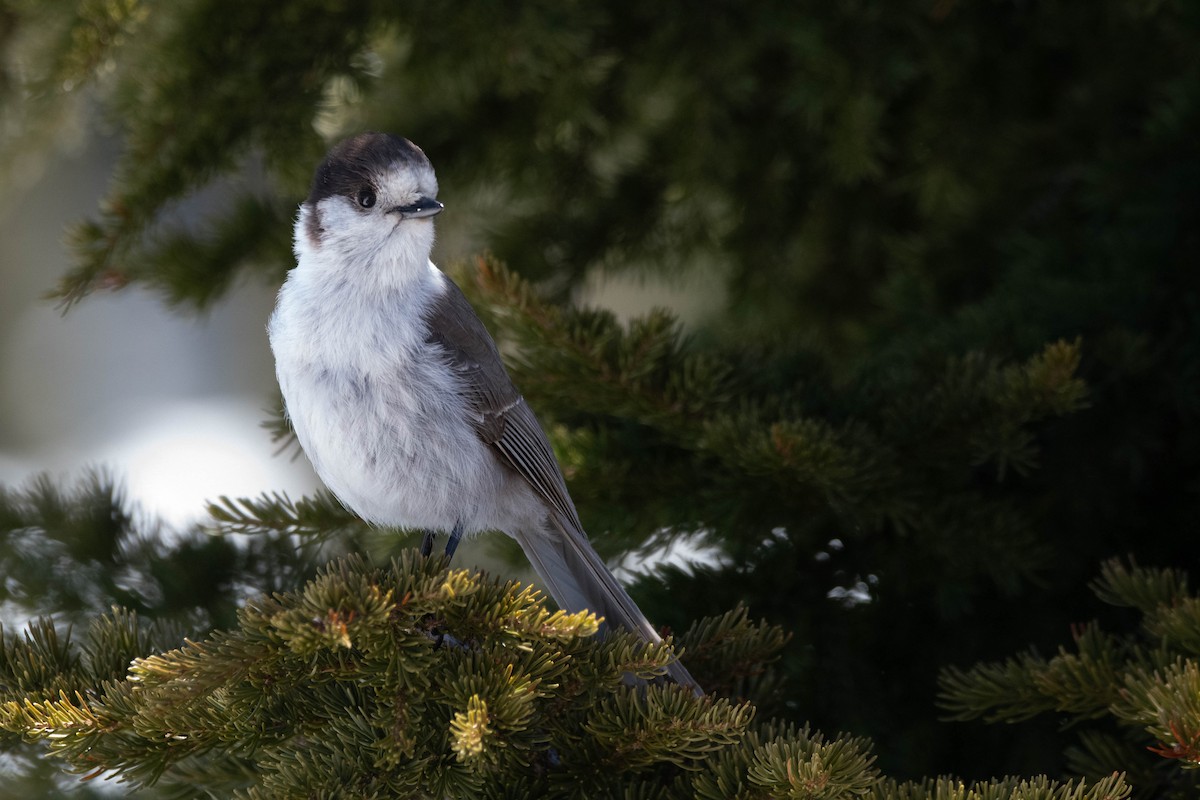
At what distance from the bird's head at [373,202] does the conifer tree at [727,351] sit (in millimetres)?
163

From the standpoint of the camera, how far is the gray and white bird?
220 cm

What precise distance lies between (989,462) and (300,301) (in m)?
1.47

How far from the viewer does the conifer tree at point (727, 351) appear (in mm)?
1672

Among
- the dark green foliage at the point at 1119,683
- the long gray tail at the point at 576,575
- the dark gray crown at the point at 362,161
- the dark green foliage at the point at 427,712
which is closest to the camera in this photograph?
the dark green foliage at the point at 427,712

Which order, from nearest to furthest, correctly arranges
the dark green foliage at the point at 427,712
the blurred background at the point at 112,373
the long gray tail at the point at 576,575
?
the dark green foliage at the point at 427,712 → the long gray tail at the point at 576,575 → the blurred background at the point at 112,373

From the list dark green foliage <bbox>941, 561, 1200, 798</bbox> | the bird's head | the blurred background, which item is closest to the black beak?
the bird's head

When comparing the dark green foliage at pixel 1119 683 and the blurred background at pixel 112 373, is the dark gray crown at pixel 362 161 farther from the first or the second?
the blurred background at pixel 112 373

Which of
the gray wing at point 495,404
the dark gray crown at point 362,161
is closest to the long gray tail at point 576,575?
the gray wing at point 495,404

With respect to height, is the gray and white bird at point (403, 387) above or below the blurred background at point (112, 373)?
below

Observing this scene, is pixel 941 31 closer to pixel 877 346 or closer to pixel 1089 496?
pixel 877 346

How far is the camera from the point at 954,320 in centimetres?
259

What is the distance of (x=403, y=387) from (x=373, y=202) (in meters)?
0.39

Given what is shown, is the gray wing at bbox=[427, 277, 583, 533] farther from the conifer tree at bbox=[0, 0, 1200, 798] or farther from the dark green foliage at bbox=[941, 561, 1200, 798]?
the dark green foliage at bbox=[941, 561, 1200, 798]

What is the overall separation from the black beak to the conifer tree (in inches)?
5.4
